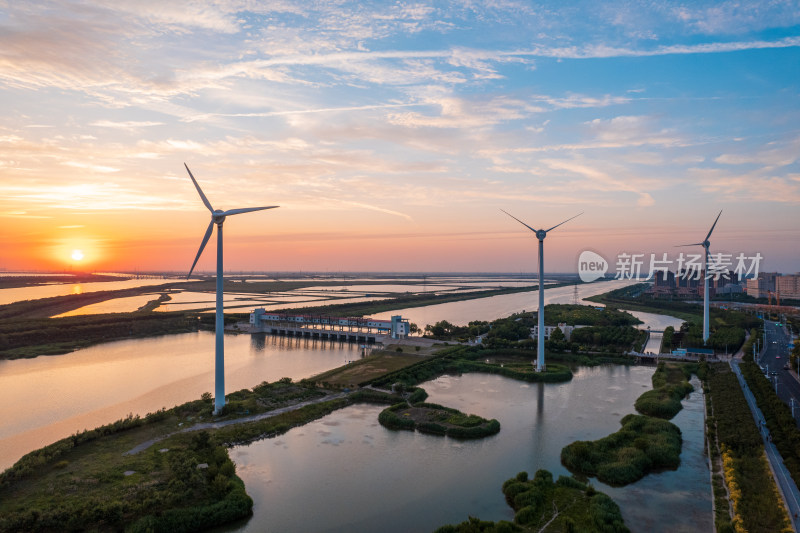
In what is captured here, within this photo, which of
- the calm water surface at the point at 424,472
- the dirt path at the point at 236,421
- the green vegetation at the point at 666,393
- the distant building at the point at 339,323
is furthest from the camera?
the distant building at the point at 339,323

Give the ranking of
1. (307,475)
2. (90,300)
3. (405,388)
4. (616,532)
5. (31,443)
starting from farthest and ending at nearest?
(90,300) < (405,388) < (31,443) < (307,475) < (616,532)

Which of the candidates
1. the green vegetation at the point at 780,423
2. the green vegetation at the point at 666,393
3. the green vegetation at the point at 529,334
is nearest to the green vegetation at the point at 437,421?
the green vegetation at the point at 666,393

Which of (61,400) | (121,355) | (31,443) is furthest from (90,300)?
(31,443)

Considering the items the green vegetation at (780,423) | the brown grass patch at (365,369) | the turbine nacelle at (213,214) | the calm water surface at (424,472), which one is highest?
the turbine nacelle at (213,214)

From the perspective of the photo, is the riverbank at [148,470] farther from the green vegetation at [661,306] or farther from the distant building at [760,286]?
the distant building at [760,286]

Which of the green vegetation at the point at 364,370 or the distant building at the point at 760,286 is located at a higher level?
the distant building at the point at 760,286

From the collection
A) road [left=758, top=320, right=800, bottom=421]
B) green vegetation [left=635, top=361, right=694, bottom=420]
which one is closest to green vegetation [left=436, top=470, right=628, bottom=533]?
green vegetation [left=635, top=361, right=694, bottom=420]

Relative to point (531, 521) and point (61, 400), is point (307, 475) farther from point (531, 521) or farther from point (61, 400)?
point (61, 400)
